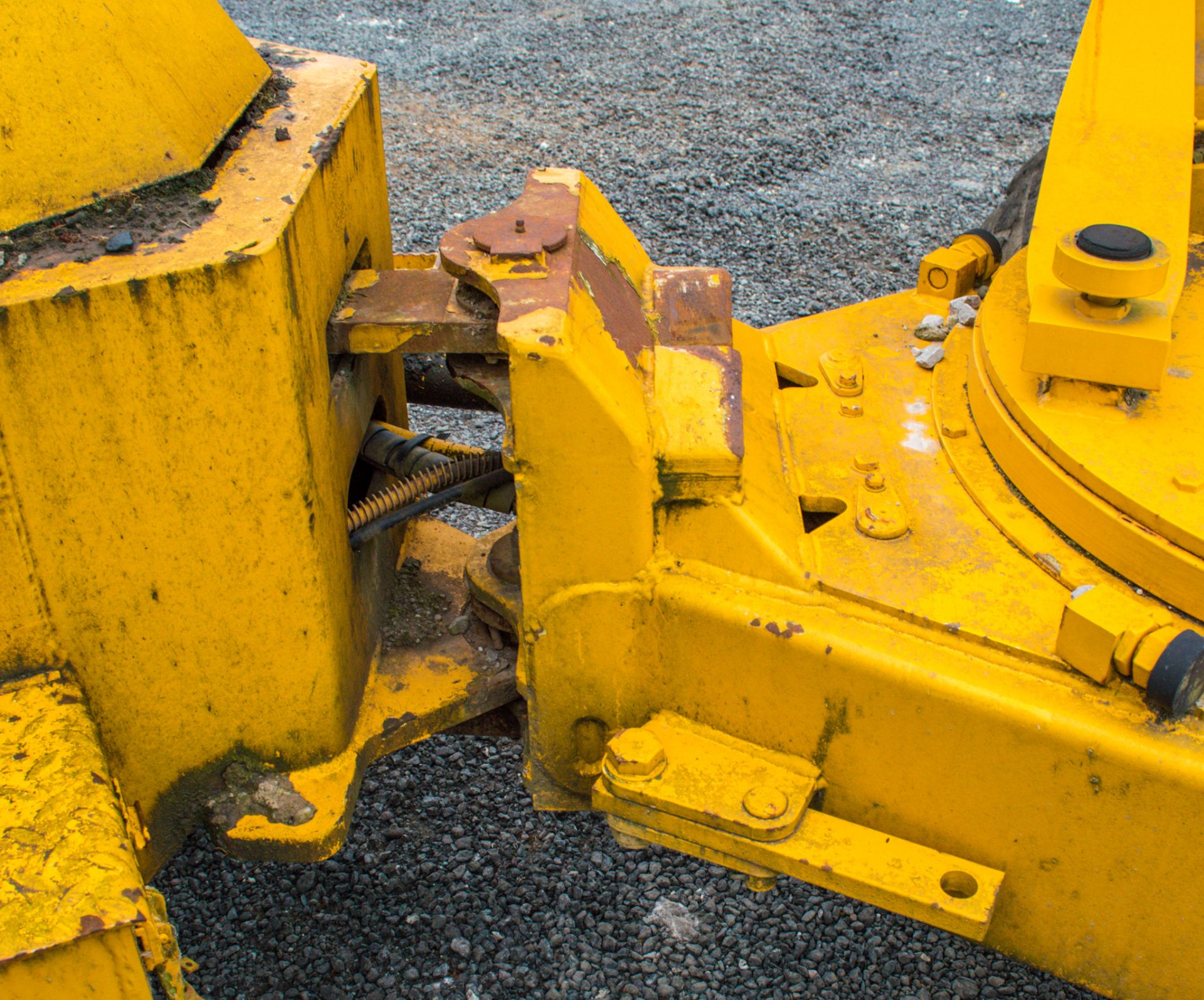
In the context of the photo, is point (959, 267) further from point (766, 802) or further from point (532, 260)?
point (766, 802)

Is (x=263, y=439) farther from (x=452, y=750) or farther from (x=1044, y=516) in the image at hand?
(x=452, y=750)

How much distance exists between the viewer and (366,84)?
1.99 m

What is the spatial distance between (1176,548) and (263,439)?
1.12 m

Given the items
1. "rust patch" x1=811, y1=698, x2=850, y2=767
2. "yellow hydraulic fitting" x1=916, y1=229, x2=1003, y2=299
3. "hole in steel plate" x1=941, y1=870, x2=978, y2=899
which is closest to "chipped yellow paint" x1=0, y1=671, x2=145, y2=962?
"rust patch" x1=811, y1=698, x2=850, y2=767

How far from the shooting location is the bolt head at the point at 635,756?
61.9 inches

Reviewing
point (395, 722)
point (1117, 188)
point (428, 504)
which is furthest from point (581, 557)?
point (1117, 188)

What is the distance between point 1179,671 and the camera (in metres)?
1.30

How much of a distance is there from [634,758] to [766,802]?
0.18 meters

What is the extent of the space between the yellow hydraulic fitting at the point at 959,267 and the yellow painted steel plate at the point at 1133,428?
472mm

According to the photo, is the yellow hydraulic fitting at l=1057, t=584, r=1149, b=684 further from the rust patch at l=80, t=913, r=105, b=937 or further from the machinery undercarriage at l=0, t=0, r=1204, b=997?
the rust patch at l=80, t=913, r=105, b=937

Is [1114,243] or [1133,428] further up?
[1114,243]

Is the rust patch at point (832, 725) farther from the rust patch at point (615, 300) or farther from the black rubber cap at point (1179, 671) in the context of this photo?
the rust patch at point (615, 300)

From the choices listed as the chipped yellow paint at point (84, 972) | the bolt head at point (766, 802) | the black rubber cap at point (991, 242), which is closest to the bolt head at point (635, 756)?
the bolt head at point (766, 802)

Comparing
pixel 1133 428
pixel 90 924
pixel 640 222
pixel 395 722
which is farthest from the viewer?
pixel 640 222
